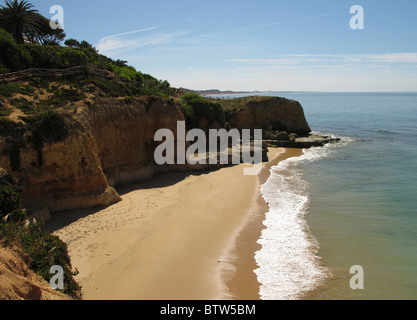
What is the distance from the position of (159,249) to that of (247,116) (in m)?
33.9

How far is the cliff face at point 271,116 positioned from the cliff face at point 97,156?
67.1 feet

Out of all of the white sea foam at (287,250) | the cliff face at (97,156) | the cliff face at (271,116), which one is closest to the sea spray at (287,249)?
the white sea foam at (287,250)

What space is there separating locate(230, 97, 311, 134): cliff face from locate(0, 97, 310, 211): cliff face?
20.4 metres

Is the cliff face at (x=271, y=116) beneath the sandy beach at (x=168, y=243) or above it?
above

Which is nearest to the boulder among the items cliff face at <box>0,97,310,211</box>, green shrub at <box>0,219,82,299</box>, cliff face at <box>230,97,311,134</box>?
cliff face at <box>230,97,311,134</box>

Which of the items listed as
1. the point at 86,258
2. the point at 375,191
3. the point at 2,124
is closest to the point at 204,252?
the point at 86,258

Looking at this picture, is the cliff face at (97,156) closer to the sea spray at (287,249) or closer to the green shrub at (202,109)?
the sea spray at (287,249)

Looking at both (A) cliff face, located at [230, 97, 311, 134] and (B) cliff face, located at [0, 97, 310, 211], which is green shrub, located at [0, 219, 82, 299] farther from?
(A) cliff face, located at [230, 97, 311, 134]

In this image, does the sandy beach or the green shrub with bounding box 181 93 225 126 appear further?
the green shrub with bounding box 181 93 225 126

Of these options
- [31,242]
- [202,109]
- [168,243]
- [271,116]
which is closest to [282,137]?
[271,116]

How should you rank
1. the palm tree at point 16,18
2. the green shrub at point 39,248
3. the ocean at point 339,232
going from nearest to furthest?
the green shrub at point 39,248
the ocean at point 339,232
the palm tree at point 16,18

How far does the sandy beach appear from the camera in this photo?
35.7 feet

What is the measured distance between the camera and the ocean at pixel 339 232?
37.6 ft

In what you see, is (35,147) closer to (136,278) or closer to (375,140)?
(136,278)
